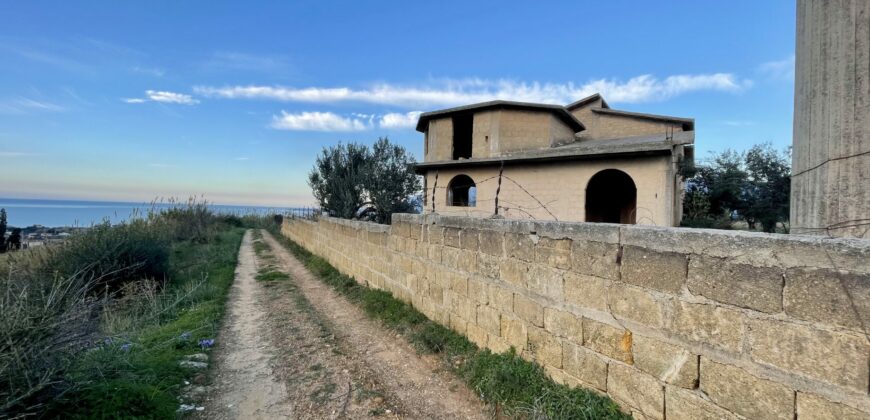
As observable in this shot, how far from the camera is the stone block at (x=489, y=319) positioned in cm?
410

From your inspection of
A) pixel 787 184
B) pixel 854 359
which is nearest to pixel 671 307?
pixel 854 359

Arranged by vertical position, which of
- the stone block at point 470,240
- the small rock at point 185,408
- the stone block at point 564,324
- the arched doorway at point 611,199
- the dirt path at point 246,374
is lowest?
the dirt path at point 246,374

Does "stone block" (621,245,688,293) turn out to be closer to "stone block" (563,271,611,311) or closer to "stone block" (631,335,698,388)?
"stone block" (563,271,611,311)

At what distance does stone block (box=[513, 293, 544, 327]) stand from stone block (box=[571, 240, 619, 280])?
0.60m

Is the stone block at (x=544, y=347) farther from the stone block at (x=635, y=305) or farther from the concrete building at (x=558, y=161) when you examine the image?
the concrete building at (x=558, y=161)

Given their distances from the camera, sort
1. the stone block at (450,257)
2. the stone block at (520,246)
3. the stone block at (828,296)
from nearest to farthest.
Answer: the stone block at (828,296) < the stone block at (520,246) < the stone block at (450,257)

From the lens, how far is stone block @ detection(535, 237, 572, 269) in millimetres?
3244

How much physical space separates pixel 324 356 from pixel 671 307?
3684 mm

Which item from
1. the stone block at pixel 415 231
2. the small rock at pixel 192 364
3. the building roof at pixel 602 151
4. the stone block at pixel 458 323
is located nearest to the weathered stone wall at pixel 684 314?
the stone block at pixel 458 323

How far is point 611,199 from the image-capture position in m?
16.5

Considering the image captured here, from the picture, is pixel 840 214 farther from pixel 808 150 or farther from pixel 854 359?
pixel 854 359

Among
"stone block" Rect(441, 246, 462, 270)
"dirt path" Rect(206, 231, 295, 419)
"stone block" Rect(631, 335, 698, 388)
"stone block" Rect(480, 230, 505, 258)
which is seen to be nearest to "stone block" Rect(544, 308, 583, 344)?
"stone block" Rect(631, 335, 698, 388)

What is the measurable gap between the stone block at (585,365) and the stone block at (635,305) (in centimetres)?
43

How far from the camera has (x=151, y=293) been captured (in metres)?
6.66
